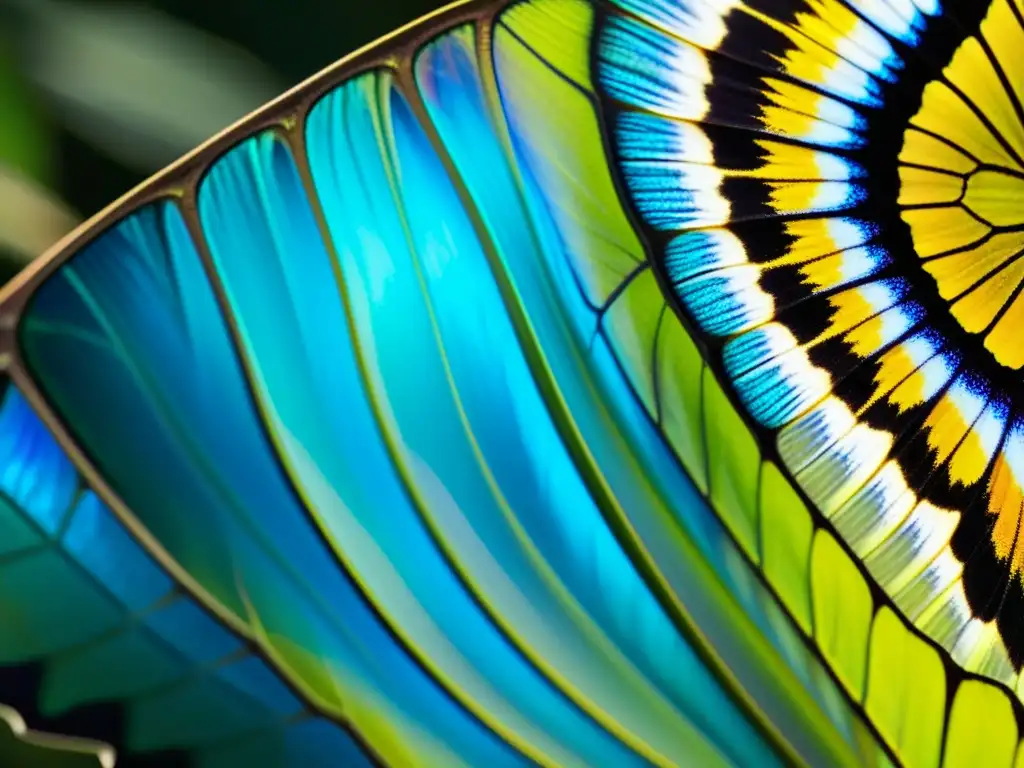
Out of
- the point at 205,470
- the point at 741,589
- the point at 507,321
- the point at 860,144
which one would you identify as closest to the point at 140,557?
the point at 205,470

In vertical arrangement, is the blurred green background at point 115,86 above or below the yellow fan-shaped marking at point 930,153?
above

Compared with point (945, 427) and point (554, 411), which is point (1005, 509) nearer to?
point (945, 427)

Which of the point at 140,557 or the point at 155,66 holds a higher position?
the point at 155,66

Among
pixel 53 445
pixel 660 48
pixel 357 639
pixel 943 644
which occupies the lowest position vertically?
pixel 943 644

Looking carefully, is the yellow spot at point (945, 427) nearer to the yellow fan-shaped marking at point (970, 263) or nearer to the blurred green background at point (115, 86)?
the yellow fan-shaped marking at point (970, 263)

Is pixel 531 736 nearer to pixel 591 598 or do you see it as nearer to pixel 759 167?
pixel 591 598

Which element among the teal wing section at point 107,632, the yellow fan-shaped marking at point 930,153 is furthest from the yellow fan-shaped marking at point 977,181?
the teal wing section at point 107,632

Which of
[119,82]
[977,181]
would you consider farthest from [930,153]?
[119,82]
